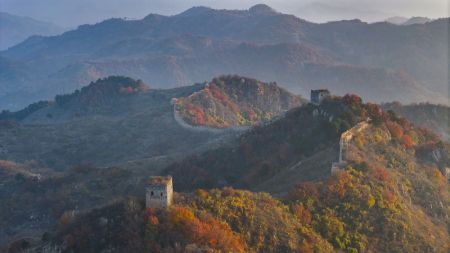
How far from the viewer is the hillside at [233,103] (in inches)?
4390

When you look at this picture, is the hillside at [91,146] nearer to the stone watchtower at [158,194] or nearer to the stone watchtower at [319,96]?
the stone watchtower at [319,96]

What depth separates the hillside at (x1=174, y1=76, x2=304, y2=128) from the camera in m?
112

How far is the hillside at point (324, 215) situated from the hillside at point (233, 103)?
46967mm

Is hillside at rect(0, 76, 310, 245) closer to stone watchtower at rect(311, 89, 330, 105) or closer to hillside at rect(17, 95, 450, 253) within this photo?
stone watchtower at rect(311, 89, 330, 105)

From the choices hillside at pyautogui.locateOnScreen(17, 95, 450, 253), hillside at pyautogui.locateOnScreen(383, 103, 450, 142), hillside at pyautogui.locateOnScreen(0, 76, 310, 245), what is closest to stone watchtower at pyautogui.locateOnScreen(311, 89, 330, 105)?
hillside at pyautogui.locateOnScreen(17, 95, 450, 253)

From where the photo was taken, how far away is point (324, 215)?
4466cm

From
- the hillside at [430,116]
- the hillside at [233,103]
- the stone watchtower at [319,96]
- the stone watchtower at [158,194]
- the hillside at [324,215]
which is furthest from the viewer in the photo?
the hillside at [233,103]

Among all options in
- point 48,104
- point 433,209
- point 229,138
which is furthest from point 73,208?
point 48,104

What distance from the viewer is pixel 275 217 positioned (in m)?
40.7

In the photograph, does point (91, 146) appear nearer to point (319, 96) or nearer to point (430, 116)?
point (319, 96)

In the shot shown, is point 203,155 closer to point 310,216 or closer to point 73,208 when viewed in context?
point 73,208

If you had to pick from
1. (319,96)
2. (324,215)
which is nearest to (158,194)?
(324,215)

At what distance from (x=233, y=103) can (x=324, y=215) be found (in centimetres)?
8074

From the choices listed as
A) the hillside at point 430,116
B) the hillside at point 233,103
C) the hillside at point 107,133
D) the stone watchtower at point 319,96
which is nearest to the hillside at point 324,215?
the stone watchtower at point 319,96
